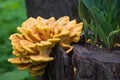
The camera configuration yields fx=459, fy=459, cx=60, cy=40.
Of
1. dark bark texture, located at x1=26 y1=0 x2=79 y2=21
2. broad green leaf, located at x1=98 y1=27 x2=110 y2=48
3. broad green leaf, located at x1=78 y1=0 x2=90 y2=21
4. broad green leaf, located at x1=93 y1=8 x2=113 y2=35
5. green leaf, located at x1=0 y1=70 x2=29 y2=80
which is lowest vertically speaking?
green leaf, located at x1=0 y1=70 x2=29 y2=80

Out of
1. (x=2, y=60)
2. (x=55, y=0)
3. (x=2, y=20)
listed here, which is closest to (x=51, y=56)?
(x=55, y=0)

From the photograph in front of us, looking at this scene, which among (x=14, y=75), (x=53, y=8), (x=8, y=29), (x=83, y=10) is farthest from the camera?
(x=8, y=29)

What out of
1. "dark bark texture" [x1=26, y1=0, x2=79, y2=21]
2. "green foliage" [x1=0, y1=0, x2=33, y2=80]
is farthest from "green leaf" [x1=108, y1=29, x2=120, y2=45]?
"green foliage" [x1=0, y1=0, x2=33, y2=80]

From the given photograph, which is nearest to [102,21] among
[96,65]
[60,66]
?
[96,65]

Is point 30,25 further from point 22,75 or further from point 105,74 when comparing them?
point 22,75

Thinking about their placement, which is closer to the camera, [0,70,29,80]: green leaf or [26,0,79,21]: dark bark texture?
[26,0,79,21]: dark bark texture

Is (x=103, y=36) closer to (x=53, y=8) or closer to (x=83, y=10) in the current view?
(x=83, y=10)

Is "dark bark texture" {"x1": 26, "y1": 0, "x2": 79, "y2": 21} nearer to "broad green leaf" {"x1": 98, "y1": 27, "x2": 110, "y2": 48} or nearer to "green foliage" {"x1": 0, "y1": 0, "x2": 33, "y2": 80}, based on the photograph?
"green foliage" {"x1": 0, "y1": 0, "x2": 33, "y2": 80}
